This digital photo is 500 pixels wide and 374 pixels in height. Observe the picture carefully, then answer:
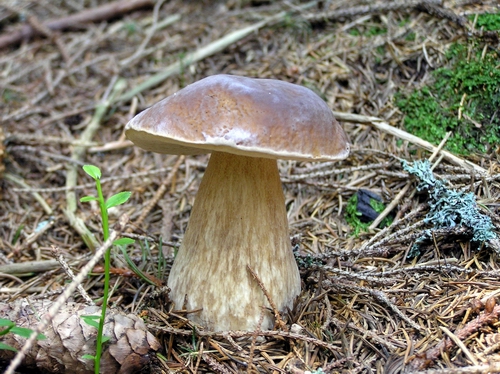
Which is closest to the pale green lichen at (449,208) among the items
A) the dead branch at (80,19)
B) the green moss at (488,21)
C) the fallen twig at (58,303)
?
the green moss at (488,21)

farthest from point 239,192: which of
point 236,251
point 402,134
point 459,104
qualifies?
point 459,104

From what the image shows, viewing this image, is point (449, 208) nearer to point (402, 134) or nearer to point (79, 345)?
point (402, 134)

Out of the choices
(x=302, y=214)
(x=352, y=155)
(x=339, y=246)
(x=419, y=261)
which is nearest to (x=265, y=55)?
(x=352, y=155)

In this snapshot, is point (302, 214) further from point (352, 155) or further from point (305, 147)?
point (305, 147)

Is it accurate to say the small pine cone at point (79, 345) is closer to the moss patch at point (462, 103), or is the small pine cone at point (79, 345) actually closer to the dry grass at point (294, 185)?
the dry grass at point (294, 185)

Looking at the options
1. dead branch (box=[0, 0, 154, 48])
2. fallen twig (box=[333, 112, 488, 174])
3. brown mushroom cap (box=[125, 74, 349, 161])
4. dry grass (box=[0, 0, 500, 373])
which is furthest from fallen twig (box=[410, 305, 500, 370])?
Answer: dead branch (box=[0, 0, 154, 48])

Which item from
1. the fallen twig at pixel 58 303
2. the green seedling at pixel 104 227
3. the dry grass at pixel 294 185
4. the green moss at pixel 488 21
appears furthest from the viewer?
the green moss at pixel 488 21

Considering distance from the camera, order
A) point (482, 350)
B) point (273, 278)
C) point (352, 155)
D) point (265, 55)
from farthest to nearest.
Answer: point (265, 55) → point (352, 155) → point (273, 278) → point (482, 350)
